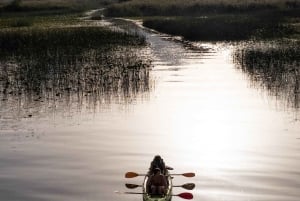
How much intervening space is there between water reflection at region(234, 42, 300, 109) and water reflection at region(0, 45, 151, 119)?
8187mm

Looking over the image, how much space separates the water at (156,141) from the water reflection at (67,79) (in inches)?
8.7

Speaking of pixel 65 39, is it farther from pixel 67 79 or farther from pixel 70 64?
pixel 67 79

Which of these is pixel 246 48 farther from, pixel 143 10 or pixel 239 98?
pixel 143 10

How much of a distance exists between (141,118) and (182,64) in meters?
18.9

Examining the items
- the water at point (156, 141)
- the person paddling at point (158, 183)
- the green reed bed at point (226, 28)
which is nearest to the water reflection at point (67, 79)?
the water at point (156, 141)

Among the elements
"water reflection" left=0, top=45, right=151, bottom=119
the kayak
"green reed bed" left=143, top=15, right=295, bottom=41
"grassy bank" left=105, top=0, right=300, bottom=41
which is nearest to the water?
"water reflection" left=0, top=45, right=151, bottom=119

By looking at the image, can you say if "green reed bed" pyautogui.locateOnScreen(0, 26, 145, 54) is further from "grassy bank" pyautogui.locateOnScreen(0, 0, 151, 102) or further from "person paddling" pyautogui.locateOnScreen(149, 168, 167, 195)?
"person paddling" pyautogui.locateOnScreen(149, 168, 167, 195)

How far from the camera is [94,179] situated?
2227 centimetres

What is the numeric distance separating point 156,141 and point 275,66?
19.0 metres

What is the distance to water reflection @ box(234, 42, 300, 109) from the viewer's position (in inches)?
1377

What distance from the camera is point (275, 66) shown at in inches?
1698

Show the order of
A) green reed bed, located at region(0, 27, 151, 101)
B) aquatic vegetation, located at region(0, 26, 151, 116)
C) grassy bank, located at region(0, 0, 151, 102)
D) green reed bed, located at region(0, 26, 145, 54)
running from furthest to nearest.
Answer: green reed bed, located at region(0, 26, 145, 54), green reed bed, located at region(0, 27, 151, 101), grassy bank, located at region(0, 0, 151, 102), aquatic vegetation, located at region(0, 26, 151, 116)

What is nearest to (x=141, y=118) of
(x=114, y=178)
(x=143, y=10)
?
(x=114, y=178)

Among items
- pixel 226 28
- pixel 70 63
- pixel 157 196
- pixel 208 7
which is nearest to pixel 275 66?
pixel 70 63
